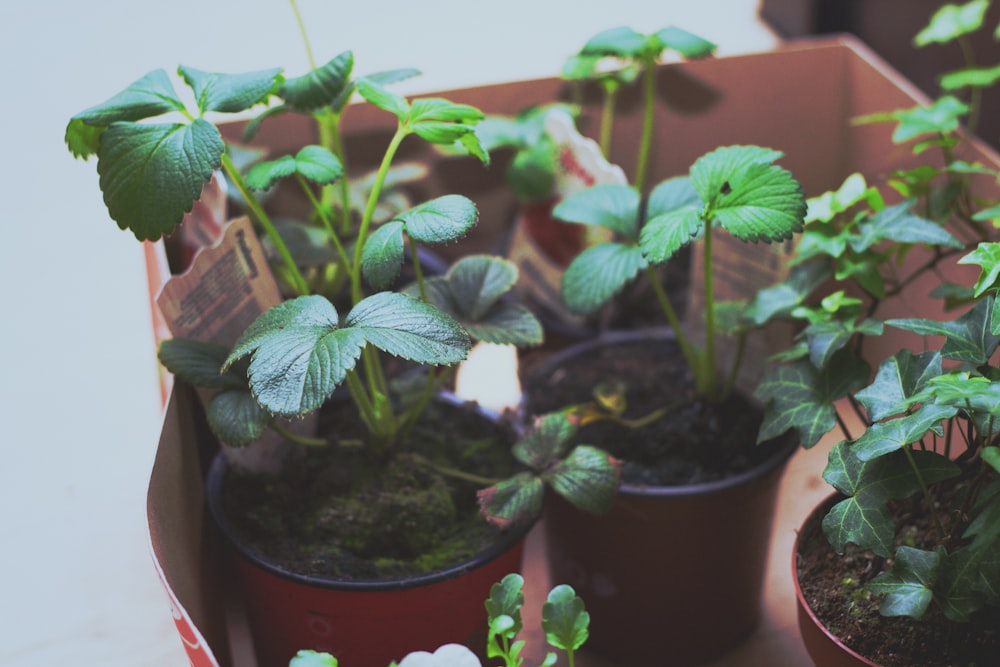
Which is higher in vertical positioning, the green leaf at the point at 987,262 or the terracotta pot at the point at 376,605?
the green leaf at the point at 987,262

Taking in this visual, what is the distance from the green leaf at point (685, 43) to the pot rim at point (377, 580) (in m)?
0.49

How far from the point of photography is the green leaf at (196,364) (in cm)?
86

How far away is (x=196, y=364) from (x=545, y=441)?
0.33m

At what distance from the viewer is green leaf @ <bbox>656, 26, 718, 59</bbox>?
3.27ft

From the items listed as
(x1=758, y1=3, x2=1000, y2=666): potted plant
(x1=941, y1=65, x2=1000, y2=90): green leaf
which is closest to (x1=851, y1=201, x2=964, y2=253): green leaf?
(x1=758, y1=3, x2=1000, y2=666): potted plant

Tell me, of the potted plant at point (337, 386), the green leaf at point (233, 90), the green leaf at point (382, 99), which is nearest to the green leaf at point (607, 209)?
the potted plant at point (337, 386)

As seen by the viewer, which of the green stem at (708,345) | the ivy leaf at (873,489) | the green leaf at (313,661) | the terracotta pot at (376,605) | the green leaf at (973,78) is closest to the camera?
the green leaf at (313,661)

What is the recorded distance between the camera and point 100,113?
80 centimetres

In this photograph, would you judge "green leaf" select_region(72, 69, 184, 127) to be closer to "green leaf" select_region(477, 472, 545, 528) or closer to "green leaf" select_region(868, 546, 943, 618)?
"green leaf" select_region(477, 472, 545, 528)

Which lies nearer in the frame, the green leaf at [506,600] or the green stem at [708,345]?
the green leaf at [506,600]

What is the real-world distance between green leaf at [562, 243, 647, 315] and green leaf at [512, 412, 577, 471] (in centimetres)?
11

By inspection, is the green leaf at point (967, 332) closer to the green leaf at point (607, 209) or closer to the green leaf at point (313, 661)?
the green leaf at point (607, 209)

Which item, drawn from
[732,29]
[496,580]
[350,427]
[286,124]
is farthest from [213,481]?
[732,29]

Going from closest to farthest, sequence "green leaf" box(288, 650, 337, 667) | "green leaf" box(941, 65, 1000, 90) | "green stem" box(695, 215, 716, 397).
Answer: "green leaf" box(288, 650, 337, 667) → "green stem" box(695, 215, 716, 397) → "green leaf" box(941, 65, 1000, 90)
